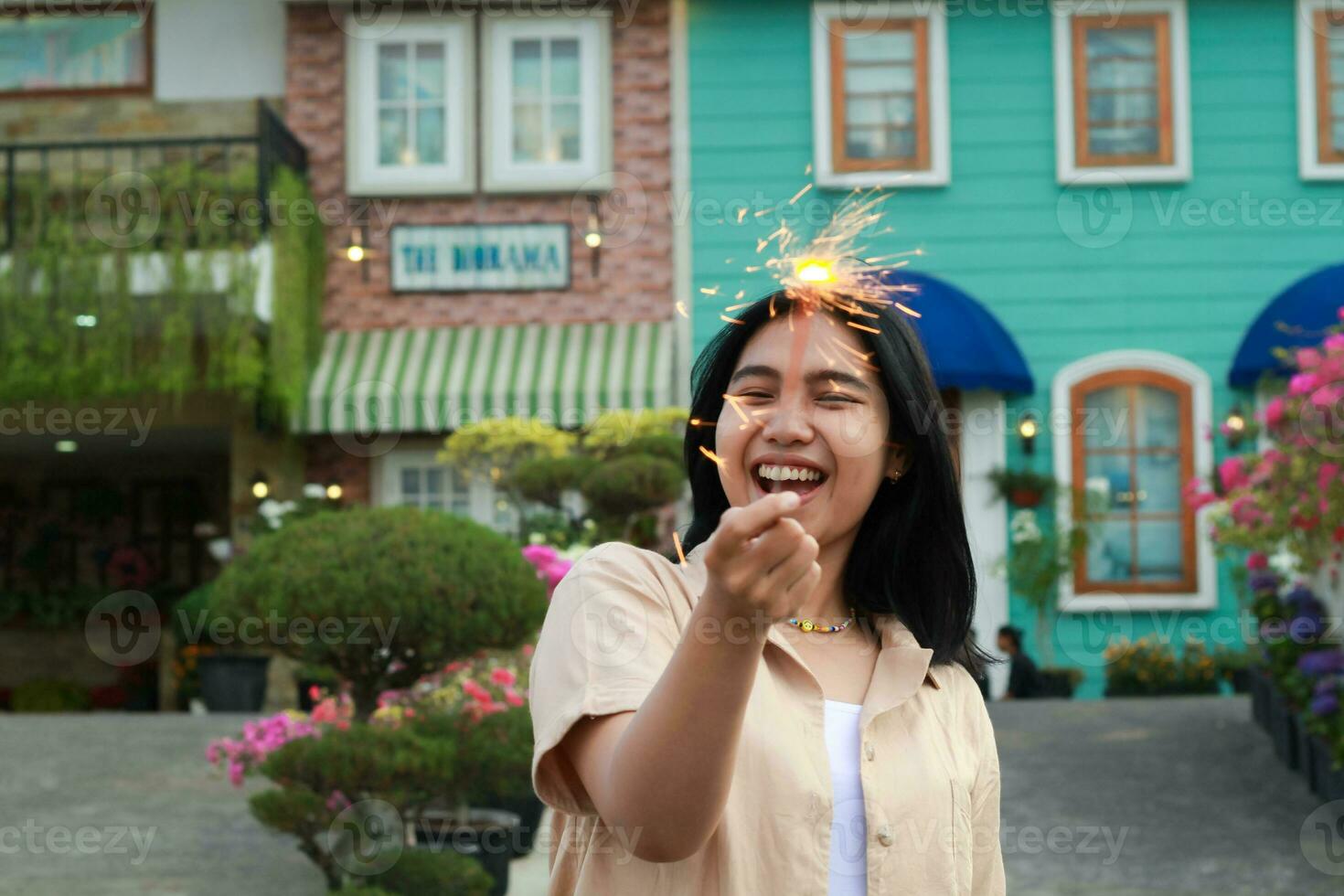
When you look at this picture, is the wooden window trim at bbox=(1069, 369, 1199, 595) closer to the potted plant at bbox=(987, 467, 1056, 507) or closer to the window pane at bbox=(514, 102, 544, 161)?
the potted plant at bbox=(987, 467, 1056, 507)

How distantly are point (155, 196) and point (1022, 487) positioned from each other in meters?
6.59

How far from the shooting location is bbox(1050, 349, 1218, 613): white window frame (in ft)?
36.9

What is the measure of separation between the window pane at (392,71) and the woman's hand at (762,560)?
11158mm

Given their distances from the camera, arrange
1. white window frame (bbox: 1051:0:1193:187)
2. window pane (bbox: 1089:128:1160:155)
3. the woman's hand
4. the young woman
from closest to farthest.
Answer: the woman's hand < the young woman < white window frame (bbox: 1051:0:1193:187) < window pane (bbox: 1089:128:1160:155)

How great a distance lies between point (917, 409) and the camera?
185 centimetres

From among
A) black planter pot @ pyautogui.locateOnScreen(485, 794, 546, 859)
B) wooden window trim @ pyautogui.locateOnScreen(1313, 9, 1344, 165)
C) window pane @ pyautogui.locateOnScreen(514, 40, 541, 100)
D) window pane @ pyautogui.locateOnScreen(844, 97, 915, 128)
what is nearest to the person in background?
window pane @ pyautogui.locateOnScreen(844, 97, 915, 128)

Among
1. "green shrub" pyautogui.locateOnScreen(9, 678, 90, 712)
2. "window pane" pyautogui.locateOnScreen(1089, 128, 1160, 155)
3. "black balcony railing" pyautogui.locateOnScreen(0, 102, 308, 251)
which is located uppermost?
"window pane" pyautogui.locateOnScreen(1089, 128, 1160, 155)

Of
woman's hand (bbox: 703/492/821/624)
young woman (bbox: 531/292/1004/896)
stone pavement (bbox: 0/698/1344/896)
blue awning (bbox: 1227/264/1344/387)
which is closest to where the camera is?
woman's hand (bbox: 703/492/821/624)

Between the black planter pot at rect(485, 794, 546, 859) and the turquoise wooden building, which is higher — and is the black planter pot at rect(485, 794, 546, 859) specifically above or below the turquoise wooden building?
below

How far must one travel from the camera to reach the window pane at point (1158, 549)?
1143cm

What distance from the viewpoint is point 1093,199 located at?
11.5 m

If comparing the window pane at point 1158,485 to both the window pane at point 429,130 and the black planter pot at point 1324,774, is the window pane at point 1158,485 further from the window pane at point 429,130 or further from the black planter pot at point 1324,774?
the window pane at point 429,130

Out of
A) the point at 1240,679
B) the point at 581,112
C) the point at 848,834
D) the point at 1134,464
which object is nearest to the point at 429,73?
the point at 581,112

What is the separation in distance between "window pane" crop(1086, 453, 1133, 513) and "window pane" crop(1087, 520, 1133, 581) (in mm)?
176
